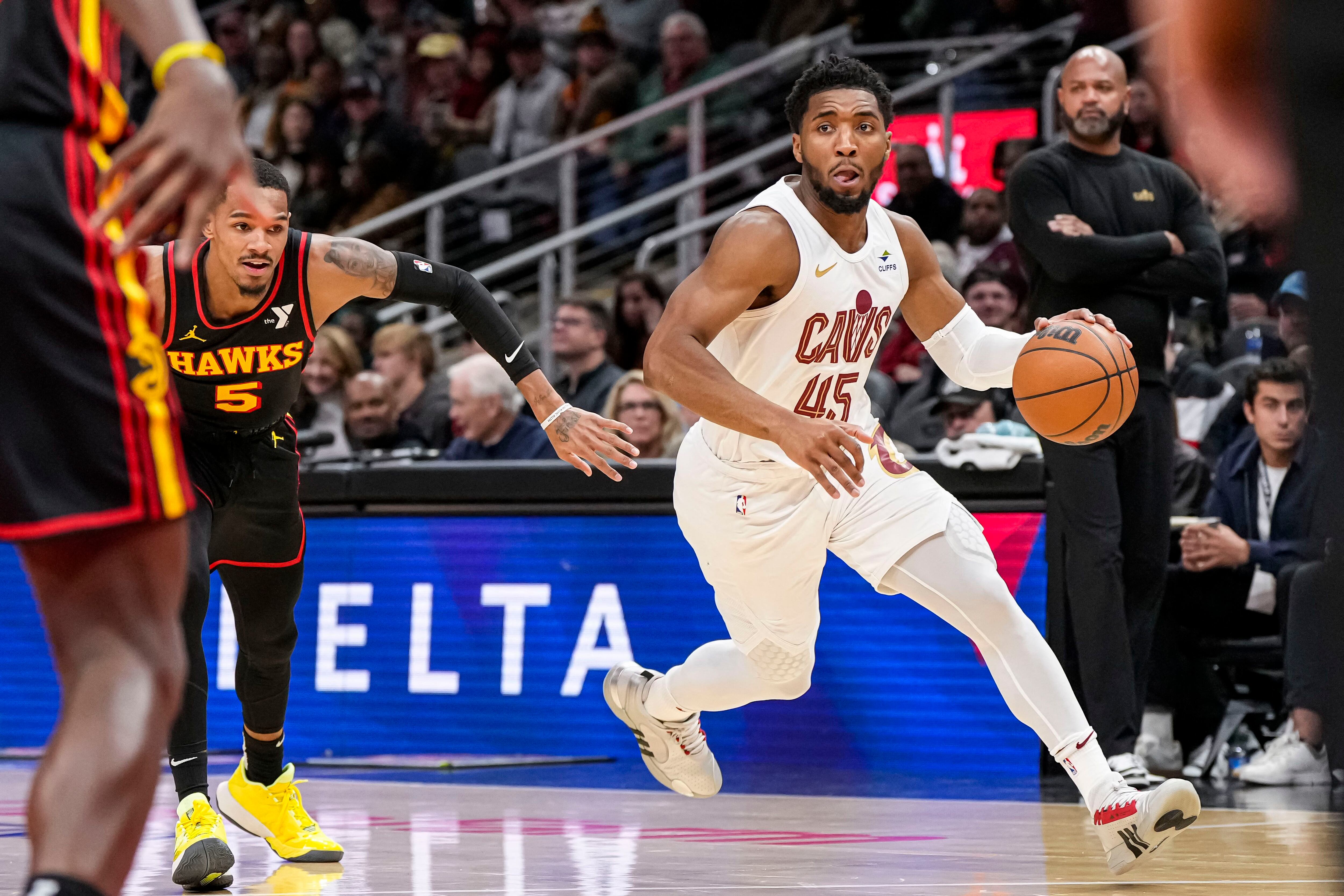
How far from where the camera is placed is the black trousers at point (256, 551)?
5.07m

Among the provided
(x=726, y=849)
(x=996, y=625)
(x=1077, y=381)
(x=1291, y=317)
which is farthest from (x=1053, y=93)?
(x=726, y=849)

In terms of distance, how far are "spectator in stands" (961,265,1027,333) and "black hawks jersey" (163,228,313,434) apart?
4357 millimetres

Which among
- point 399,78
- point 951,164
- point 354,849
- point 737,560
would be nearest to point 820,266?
point 737,560

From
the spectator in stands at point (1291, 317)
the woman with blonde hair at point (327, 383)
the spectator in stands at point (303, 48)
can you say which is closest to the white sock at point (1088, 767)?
the spectator in stands at point (1291, 317)

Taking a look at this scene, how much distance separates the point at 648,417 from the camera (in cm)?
825

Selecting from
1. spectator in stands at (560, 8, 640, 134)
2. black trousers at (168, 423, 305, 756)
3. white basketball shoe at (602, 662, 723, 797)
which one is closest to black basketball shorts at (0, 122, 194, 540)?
black trousers at (168, 423, 305, 756)

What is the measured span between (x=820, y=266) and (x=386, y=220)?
7.40m

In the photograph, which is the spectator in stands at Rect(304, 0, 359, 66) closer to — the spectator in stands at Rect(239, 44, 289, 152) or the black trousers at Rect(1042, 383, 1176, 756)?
the spectator in stands at Rect(239, 44, 289, 152)

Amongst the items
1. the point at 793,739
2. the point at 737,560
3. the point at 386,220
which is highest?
the point at 386,220

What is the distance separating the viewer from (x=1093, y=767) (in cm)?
466

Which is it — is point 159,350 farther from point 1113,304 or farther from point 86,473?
point 1113,304

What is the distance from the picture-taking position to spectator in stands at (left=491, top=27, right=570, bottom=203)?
13211 mm

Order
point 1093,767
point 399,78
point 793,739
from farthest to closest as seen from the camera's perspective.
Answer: point 399,78, point 793,739, point 1093,767

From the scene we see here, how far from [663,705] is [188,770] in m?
1.47
